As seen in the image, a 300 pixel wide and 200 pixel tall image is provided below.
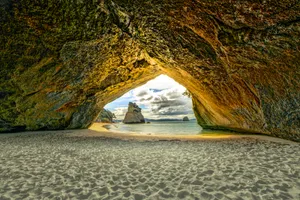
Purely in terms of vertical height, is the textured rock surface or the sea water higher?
the textured rock surface

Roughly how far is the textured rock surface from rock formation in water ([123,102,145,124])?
70.5 meters

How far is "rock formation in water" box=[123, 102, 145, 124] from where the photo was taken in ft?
290

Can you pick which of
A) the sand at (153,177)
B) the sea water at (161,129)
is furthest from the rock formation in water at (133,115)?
the sand at (153,177)

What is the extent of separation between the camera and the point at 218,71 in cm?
1196

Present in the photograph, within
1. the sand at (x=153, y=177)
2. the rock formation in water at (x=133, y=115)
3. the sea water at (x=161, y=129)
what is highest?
the rock formation in water at (x=133, y=115)

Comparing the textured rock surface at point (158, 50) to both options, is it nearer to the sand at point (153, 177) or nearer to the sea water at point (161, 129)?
the sand at point (153, 177)

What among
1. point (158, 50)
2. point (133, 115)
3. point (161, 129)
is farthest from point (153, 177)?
point (133, 115)

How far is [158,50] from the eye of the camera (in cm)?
1335

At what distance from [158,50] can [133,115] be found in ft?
253

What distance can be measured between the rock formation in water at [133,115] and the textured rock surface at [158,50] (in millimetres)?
70518

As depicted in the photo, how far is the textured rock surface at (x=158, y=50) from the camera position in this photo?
833cm

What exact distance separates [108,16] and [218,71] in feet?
25.7

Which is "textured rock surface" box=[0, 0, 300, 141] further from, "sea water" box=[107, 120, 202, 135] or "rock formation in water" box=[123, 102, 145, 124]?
"rock formation in water" box=[123, 102, 145, 124]

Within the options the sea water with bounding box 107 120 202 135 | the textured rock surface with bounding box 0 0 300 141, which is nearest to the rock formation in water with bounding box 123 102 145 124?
the sea water with bounding box 107 120 202 135
